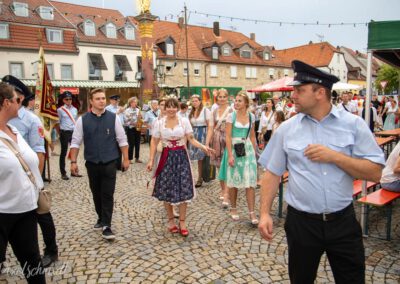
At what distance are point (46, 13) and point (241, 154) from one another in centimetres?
2986

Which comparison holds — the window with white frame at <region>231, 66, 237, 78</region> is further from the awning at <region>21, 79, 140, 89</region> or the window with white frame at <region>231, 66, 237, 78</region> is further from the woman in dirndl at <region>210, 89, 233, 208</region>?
the woman in dirndl at <region>210, 89, 233, 208</region>

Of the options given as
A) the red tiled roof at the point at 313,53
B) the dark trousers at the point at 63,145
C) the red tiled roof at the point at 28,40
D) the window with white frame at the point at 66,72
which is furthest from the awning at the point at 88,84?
the red tiled roof at the point at 313,53

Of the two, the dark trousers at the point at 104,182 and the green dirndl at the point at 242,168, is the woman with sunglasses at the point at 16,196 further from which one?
the green dirndl at the point at 242,168

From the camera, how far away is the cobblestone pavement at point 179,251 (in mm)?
3688

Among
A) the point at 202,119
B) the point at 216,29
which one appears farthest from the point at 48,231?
the point at 216,29

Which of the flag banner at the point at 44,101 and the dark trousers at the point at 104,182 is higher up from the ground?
the flag banner at the point at 44,101

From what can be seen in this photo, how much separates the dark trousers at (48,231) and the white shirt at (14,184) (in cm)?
114

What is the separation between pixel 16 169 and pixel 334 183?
2.35 meters

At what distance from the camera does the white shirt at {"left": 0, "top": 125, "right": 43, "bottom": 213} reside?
2660 mm

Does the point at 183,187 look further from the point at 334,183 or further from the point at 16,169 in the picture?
the point at 334,183

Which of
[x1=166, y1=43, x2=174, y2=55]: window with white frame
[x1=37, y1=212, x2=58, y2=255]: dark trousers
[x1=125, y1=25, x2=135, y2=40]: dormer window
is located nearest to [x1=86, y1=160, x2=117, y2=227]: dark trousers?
→ [x1=37, y1=212, x2=58, y2=255]: dark trousers

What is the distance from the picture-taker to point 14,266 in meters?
4.00

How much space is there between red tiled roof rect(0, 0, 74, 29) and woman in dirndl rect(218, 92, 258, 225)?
92.5 feet

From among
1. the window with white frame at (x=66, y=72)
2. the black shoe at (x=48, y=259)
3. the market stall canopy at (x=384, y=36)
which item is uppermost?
the window with white frame at (x=66, y=72)
